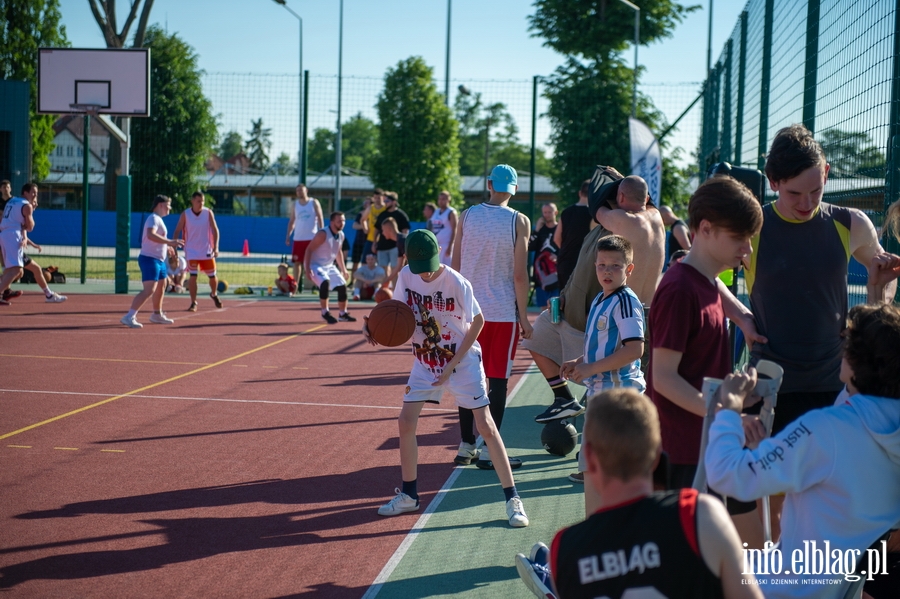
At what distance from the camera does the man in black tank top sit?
2154 millimetres

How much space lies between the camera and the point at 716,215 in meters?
3.10

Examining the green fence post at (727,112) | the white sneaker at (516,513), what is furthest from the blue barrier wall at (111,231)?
the white sneaker at (516,513)

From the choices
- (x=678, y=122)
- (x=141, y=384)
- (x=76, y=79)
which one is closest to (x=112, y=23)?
(x=76, y=79)

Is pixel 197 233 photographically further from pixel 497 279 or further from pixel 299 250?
pixel 497 279

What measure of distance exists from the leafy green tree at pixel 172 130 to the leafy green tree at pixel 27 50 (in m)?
5.40

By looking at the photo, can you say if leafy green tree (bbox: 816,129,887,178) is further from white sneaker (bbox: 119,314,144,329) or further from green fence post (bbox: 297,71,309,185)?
green fence post (bbox: 297,71,309,185)

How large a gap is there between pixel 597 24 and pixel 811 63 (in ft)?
83.2

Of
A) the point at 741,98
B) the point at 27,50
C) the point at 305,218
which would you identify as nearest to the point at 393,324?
the point at 741,98

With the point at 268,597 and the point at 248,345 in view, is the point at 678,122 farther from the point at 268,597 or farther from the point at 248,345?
the point at 268,597

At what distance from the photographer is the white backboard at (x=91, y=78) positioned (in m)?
18.5

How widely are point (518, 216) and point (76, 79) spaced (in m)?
15.7

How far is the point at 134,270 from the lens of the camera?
26.3 metres

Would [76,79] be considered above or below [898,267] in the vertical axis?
above

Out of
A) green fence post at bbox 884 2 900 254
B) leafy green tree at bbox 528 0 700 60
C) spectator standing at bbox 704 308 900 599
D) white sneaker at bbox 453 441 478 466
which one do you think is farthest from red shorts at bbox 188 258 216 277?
leafy green tree at bbox 528 0 700 60
